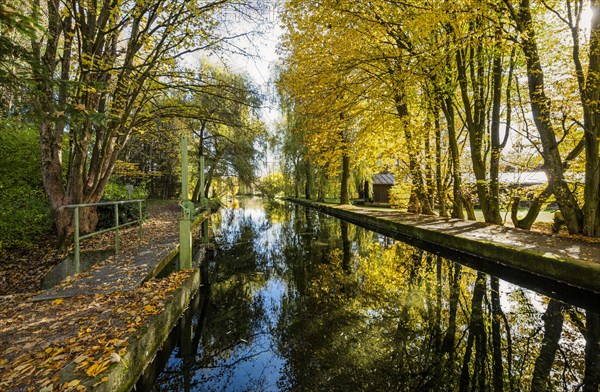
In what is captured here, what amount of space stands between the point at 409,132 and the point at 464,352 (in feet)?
32.7

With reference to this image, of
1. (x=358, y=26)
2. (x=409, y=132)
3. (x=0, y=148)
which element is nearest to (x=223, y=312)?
(x=0, y=148)

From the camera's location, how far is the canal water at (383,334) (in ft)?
8.66

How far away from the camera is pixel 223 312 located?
432 centimetres

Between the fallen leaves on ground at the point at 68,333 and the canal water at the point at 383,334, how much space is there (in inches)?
21.1

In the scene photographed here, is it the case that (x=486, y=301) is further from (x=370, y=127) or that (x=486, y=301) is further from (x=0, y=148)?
(x=0, y=148)

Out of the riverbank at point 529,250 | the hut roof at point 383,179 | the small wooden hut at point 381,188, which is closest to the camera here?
the riverbank at point 529,250

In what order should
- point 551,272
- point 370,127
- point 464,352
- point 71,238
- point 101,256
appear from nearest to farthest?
1. point 464,352
2. point 551,272
3. point 101,256
4. point 71,238
5. point 370,127

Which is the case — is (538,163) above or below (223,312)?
above

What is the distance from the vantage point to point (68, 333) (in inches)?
107

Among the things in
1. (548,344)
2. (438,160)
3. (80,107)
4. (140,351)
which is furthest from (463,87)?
(140,351)

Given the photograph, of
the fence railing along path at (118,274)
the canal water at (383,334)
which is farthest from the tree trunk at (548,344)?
the fence railing along path at (118,274)

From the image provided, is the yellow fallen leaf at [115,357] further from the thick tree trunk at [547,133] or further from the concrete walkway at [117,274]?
the thick tree trunk at [547,133]

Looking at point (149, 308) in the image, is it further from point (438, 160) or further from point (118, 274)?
point (438, 160)

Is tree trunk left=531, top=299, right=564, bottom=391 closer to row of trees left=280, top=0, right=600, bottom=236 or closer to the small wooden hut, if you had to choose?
row of trees left=280, top=0, right=600, bottom=236
